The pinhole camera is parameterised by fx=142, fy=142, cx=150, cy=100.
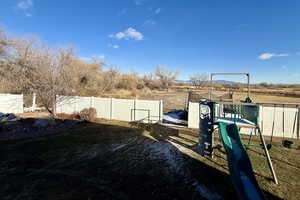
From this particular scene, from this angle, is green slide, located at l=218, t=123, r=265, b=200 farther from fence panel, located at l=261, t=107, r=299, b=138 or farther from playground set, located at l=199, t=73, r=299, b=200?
fence panel, located at l=261, t=107, r=299, b=138

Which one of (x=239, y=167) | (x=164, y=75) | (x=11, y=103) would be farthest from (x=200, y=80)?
(x=239, y=167)

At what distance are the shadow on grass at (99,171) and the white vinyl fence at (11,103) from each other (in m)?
6.80

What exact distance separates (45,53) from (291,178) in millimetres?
13131

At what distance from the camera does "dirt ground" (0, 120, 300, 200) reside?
274cm

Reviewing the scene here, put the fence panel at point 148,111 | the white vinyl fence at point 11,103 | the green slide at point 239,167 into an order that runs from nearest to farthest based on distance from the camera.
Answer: the green slide at point 239,167 → the fence panel at point 148,111 → the white vinyl fence at point 11,103

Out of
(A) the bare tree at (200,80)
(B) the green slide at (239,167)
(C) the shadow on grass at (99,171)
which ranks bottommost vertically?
(C) the shadow on grass at (99,171)

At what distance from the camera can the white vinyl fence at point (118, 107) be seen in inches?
344

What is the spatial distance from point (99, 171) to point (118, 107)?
611cm

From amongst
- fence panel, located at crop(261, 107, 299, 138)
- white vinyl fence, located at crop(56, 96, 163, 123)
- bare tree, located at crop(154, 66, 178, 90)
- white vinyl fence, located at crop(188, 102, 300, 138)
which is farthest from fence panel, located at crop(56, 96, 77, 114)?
bare tree, located at crop(154, 66, 178, 90)

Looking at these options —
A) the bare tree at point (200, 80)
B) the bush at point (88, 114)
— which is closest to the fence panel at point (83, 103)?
the bush at point (88, 114)

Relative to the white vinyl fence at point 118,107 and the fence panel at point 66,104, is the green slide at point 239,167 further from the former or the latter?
the fence panel at point 66,104

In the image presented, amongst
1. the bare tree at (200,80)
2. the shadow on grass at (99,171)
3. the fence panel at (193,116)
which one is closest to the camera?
the shadow on grass at (99,171)

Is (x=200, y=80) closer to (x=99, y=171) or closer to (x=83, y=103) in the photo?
(x=83, y=103)

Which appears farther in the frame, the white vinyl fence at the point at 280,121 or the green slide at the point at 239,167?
the white vinyl fence at the point at 280,121
